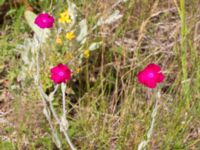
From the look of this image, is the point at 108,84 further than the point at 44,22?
Yes

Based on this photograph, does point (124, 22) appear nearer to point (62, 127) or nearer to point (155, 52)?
point (155, 52)

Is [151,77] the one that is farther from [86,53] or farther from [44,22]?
[86,53]

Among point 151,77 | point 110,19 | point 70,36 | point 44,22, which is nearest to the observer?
point 151,77

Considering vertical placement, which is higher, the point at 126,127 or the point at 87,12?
the point at 87,12

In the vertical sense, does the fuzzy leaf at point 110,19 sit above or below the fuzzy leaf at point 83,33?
above

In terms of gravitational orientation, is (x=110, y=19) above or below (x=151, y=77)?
above

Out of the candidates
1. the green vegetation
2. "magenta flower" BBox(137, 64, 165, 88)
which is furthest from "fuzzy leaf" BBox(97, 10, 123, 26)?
"magenta flower" BBox(137, 64, 165, 88)

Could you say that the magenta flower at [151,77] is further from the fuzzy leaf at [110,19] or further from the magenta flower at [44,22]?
the fuzzy leaf at [110,19]

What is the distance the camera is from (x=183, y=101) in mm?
2004

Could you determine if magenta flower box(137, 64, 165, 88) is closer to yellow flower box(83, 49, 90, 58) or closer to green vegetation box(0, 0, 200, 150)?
green vegetation box(0, 0, 200, 150)

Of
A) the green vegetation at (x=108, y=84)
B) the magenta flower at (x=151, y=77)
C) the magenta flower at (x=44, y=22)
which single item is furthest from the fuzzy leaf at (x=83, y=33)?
the magenta flower at (x=151, y=77)

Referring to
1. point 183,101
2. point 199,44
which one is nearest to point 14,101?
point 183,101

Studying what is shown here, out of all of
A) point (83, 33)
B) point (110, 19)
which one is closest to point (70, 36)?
point (83, 33)

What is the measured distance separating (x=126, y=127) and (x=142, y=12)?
2.27 feet
